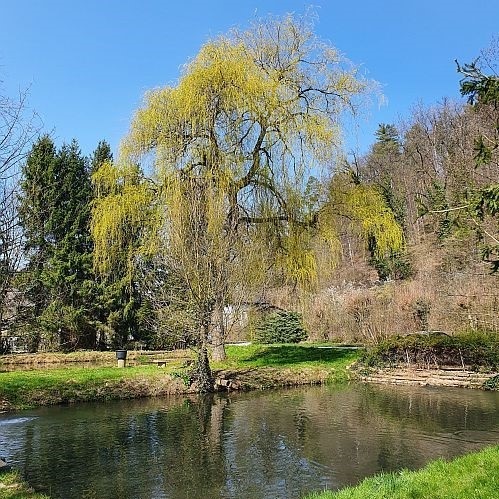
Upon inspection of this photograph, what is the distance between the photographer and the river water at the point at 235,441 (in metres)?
6.87

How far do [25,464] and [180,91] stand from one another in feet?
40.0

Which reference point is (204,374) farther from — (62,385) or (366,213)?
(366,213)

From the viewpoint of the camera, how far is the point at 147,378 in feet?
50.3

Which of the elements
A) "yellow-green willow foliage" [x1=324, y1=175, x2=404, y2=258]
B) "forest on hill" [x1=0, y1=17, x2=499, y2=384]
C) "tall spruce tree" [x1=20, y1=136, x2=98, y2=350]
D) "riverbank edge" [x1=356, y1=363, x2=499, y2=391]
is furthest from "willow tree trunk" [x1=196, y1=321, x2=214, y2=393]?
"tall spruce tree" [x1=20, y1=136, x2=98, y2=350]

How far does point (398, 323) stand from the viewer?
24.1 metres

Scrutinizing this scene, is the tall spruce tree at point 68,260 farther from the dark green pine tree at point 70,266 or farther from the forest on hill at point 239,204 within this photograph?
the forest on hill at point 239,204

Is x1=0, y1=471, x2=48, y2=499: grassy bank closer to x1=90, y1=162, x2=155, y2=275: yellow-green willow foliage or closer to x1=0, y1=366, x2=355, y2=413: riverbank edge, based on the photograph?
x1=0, y1=366, x2=355, y2=413: riverbank edge

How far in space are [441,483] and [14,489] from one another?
4541 millimetres

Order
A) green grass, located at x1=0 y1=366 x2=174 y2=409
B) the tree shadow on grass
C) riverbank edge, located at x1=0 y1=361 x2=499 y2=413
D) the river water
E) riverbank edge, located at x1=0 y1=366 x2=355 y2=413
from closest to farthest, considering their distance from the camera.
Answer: the river water → green grass, located at x1=0 y1=366 x2=174 y2=409 → riverbank edge, located at x1=0 y1=366 x2=355 y2=413 → riverbank edge, located at x1=0 y1=361 x2=499 y2=413 → the tree shadow on grass

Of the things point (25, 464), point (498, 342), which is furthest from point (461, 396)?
point (25, 464)

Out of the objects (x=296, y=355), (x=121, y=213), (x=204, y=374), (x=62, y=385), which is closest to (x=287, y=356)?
(x=296, y=355)

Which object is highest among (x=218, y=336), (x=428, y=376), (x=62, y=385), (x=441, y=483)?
(x=218, y=336)

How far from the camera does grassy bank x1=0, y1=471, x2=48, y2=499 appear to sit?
5395mm

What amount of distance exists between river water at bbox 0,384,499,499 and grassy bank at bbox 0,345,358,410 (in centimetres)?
76
